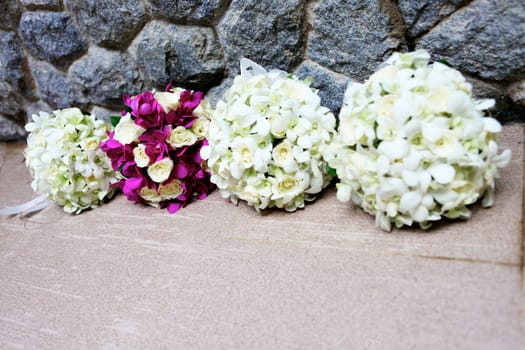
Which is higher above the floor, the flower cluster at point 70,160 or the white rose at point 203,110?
the white rose at point 203,110

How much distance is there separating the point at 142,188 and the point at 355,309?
30.6 inches

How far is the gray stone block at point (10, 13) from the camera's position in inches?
72.7

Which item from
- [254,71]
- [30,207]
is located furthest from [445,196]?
[30,207]

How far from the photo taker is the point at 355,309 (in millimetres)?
896

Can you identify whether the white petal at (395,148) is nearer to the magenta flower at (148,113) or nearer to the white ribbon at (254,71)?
the white ribbon at (254,71)

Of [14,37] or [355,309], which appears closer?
[355,309]

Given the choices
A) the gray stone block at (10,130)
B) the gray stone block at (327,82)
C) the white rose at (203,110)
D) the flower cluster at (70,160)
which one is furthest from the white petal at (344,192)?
the gray stone block at (10,130)

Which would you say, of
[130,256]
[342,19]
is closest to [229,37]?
[342,19]

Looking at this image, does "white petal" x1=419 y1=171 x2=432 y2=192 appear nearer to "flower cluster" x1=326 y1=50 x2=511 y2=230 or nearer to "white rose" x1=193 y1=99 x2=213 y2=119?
"flower cluster" x1=326 y1=50 x2=511 y2=230

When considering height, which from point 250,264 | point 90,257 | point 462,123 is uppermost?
point 462,123

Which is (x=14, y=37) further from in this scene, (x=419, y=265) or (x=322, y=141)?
(x=419, y=265)

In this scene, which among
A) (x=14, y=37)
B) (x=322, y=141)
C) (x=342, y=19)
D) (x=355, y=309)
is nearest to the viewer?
(x=355, y=309)

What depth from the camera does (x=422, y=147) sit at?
961 millimetres

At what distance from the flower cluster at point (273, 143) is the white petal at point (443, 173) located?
32 centimetres
